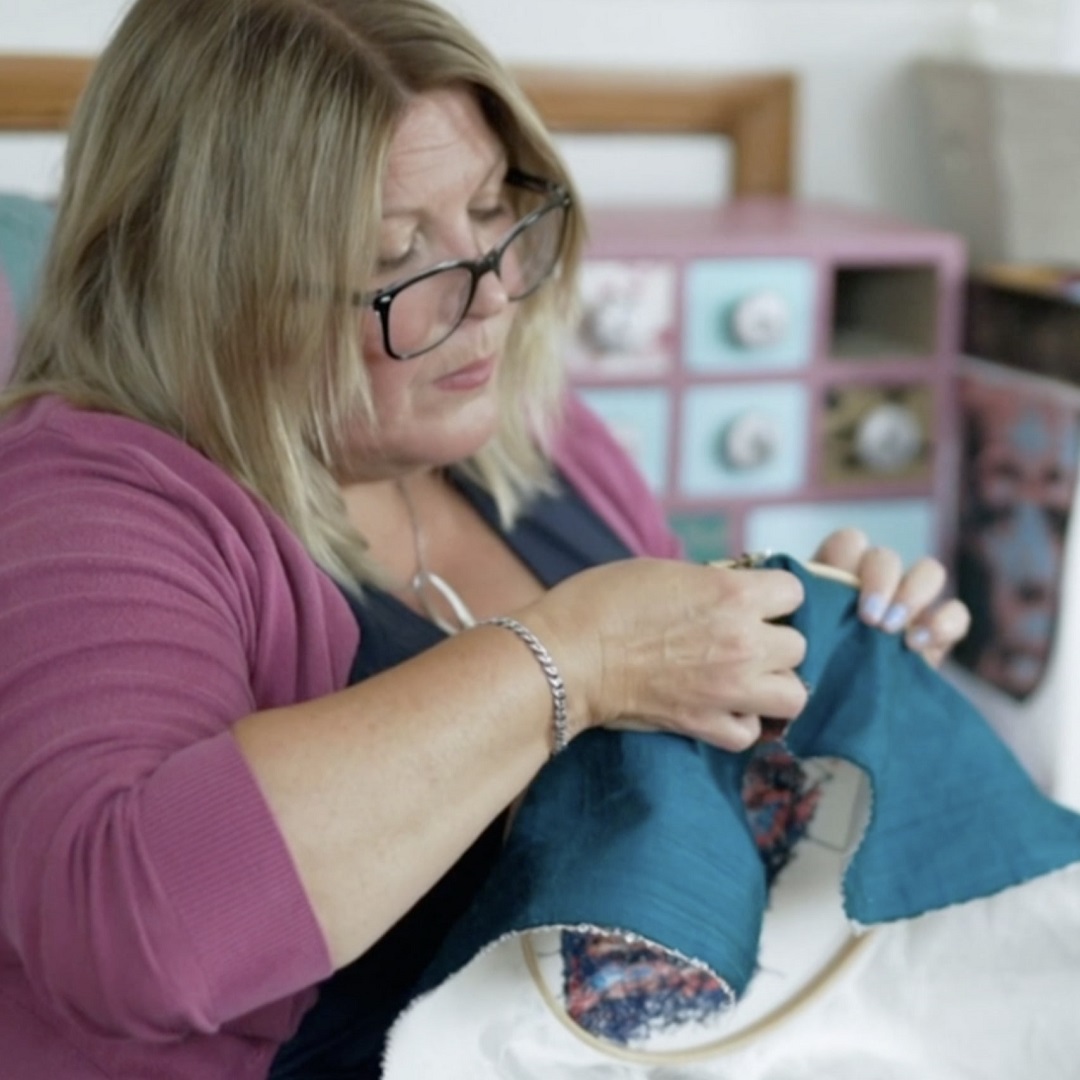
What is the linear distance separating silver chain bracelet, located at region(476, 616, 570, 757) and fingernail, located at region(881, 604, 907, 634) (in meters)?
0.26

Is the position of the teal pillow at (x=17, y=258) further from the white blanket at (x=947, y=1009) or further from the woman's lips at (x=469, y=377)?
the white blanket at (x=947, y=1009)

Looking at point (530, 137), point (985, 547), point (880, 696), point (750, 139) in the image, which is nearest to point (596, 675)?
point (880, 696)

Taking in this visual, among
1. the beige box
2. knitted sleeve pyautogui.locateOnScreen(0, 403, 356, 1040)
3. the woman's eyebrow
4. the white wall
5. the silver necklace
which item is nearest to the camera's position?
knitted sleeve pyautogui.locateOnScreen(0, 403, 356, 1040)

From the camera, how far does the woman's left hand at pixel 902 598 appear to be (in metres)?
1.05

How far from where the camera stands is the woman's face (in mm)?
985

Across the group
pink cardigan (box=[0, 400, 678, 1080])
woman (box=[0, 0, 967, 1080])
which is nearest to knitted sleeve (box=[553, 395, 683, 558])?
woman (box=[0, 0, 967, 1080])

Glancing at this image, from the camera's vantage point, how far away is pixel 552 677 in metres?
0.87

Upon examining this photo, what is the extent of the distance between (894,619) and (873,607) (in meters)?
0.02

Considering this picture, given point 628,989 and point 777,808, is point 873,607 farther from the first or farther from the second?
point 628,989

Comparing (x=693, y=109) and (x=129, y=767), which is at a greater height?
(x=693, y=109)

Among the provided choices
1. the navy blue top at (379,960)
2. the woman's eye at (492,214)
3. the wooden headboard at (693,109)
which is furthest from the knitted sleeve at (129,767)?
the wooden headboard at (693,109)

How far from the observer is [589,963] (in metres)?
0.96

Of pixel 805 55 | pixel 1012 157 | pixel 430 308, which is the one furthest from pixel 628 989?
pixel 805 55

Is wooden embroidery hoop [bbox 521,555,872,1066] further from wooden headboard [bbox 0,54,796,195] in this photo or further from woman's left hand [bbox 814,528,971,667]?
wooden headboard [bbox 0,54,796,195]
